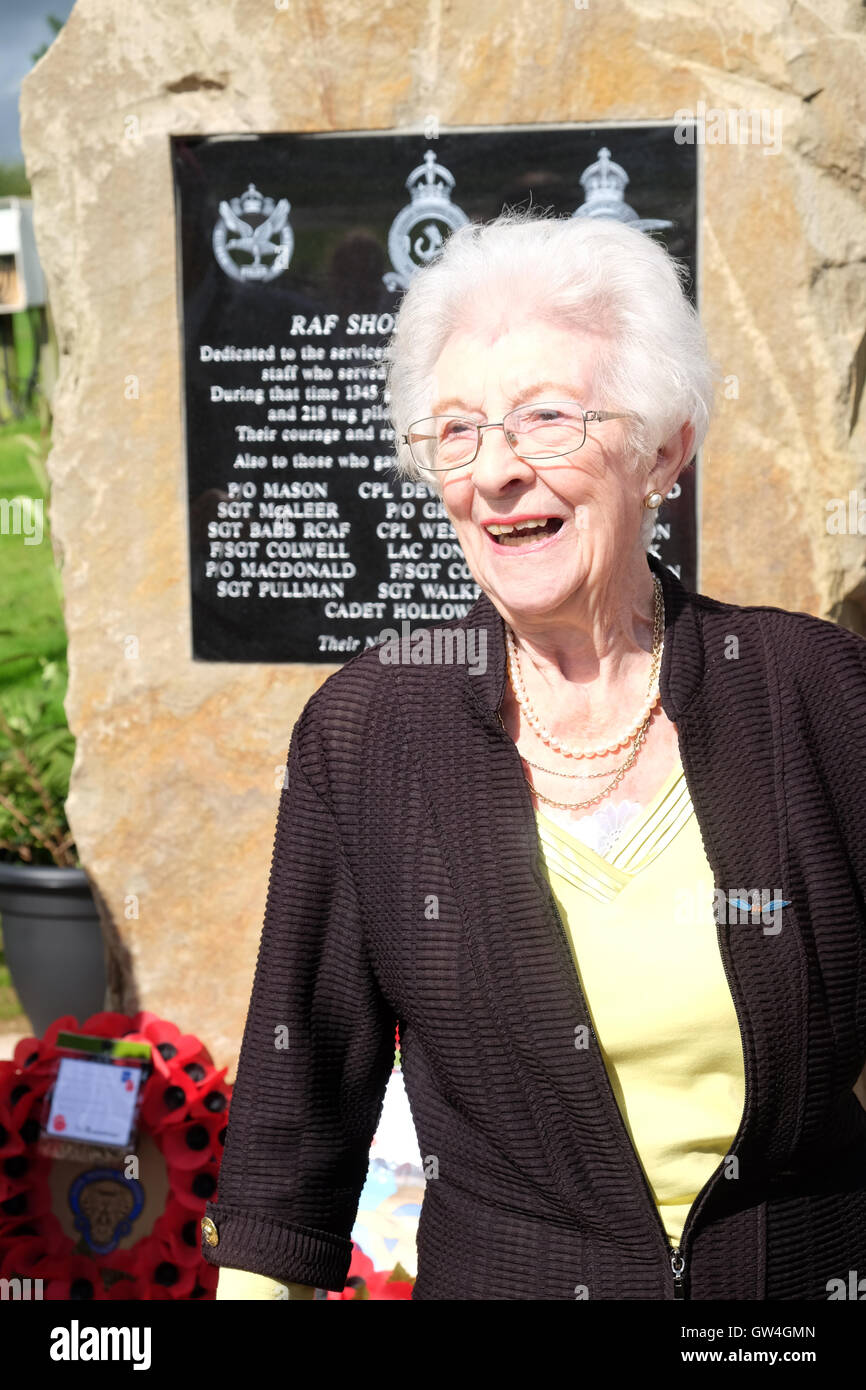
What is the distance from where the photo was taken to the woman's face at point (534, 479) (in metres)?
1.83

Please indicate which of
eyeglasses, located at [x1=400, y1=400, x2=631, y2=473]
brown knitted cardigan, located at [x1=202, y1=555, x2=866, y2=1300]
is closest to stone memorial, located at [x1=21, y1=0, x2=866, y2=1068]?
brown knitted cardigan, located at [x1=202, y1=555, x2=866, y2=1300]

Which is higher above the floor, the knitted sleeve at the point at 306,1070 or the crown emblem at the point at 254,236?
the crown emblem at the point at 254,236

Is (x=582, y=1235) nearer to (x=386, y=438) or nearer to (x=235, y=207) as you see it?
(x=386, y=438)

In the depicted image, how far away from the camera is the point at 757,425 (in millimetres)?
3262

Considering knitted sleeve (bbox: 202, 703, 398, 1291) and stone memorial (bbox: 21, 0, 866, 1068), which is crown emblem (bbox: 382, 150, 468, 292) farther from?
knitted sleeve (bbox: 202, 703, 398, 1291)

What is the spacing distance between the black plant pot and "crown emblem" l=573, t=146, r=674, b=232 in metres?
2.34

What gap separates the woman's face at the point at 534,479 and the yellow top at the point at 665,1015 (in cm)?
41

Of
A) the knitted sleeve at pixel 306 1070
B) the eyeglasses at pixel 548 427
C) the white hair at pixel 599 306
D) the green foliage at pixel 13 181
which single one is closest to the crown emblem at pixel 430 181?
the white hair at pixel 599 306

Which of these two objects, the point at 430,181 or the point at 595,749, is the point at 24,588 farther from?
the point at 595,749

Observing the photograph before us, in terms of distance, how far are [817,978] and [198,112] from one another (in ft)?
8.58

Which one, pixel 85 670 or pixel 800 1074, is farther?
pixel 85 670

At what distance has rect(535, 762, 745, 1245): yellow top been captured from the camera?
5.81ft

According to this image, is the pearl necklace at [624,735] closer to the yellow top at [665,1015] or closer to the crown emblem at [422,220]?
the yellow top at [665,1015]

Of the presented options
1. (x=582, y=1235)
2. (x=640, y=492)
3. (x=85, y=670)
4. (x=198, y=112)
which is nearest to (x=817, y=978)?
(x=582, y=1235)
